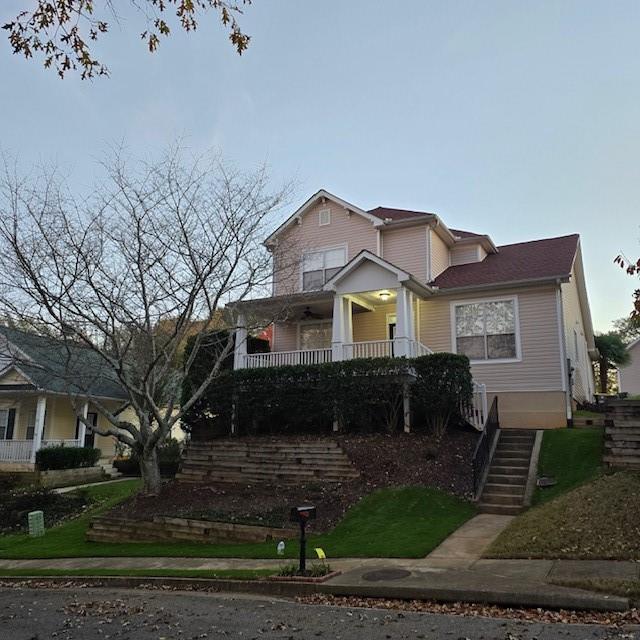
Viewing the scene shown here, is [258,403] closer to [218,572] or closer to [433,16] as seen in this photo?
[218,572]

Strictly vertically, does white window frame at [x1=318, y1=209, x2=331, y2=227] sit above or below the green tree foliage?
above

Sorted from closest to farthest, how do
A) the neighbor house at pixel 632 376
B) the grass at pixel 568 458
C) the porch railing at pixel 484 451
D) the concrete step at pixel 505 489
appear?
the grass at pixel 568 458
the concrete step at pixel 505 489
the porch railing at pixel 484 451
the neighbor house at pixel 632 376

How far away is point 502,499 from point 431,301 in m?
8.36

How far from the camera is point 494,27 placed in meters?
10.8

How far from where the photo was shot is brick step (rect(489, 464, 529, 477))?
508 inches

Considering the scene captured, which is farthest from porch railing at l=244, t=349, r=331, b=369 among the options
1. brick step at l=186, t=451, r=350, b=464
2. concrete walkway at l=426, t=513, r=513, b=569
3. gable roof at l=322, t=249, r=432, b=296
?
concrete walkway at l=426, t=513, r=513, b=569

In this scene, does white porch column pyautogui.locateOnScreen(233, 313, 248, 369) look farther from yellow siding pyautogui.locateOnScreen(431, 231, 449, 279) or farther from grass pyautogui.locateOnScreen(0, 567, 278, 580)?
grass pyautogui.locateOnScreen(0, 567, 278, 580)

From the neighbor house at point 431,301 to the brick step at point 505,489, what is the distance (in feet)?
15.3

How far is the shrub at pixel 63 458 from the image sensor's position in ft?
73.5

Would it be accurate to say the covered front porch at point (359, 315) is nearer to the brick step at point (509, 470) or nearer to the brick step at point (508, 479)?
the brick step at point (509, 470)

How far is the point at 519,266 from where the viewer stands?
18.6 metres

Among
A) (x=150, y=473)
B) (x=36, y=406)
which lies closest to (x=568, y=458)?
(x=150, y=473)

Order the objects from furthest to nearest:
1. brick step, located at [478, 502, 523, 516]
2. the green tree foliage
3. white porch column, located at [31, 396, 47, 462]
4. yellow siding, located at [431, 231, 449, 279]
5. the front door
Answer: the green tree foliage < the front door < white porch column, located at [31, 396, 47, 462] < yellow siding, located at [431, 231, 449, 279] < brick step, located at [478, 502, 523, 516]

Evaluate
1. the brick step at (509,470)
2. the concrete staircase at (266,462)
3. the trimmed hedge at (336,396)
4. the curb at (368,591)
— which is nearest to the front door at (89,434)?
the trimmed hedge at (336,396)
